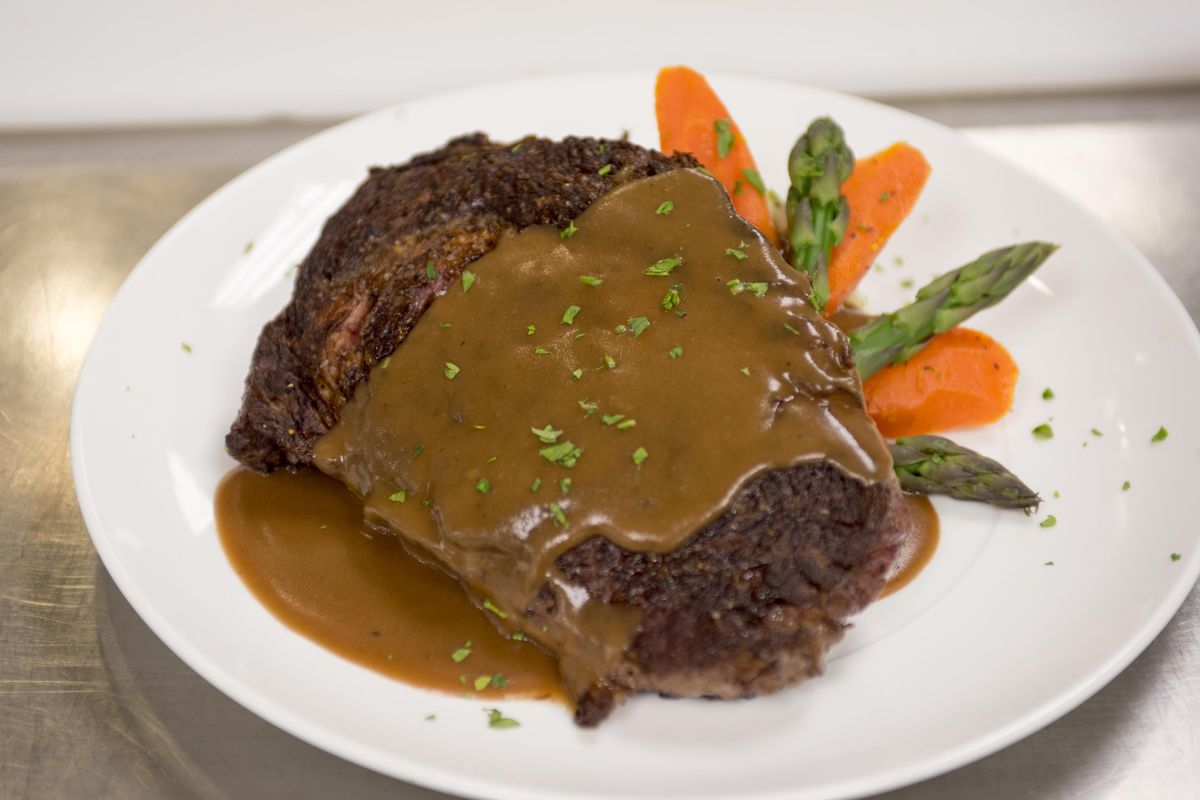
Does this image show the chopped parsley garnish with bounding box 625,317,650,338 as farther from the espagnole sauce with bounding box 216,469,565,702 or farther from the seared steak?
the espagnole sauce with bounding box 216,469,565,702

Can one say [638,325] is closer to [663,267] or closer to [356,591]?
[663,267]

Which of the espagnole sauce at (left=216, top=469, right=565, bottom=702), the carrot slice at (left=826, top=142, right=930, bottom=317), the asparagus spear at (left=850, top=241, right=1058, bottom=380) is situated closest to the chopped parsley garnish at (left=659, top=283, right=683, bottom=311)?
the asparagus spear at (left=850, top=241, right=1058, bottom=380)

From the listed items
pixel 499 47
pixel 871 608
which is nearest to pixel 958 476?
pixel 871 608

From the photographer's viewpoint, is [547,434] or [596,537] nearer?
[596,537]

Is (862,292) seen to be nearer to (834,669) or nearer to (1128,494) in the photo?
(1128,494)

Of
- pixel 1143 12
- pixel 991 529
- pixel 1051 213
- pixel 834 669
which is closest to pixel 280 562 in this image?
pixel 834 669
